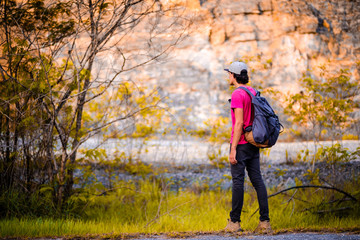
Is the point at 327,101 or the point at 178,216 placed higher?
the point at 327,101

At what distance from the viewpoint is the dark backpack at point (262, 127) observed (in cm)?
306

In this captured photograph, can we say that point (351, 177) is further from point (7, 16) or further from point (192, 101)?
point (192, 101)

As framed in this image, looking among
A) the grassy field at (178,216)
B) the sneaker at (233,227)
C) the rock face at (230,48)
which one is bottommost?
the grassy field at (178,216)

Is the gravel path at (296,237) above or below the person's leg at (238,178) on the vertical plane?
below

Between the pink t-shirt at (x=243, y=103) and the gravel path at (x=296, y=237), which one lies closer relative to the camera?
the gravel path at (x=296, y=237)

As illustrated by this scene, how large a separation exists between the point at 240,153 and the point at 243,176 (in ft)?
0.72

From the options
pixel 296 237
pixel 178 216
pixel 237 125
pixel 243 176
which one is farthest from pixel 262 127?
pixel 178 216

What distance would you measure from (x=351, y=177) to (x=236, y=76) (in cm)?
310

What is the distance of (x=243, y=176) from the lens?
3229mm

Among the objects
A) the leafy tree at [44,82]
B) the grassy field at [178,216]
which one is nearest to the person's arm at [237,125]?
the grassy field at [178,216]

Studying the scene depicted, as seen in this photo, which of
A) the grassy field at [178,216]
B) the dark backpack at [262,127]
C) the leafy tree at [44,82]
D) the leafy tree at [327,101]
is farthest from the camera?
the leafy tree at [327,101]

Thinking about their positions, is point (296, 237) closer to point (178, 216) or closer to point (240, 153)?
point (240, 153)

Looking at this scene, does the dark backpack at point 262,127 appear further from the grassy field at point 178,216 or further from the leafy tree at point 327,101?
the leafy tree at point 327,101

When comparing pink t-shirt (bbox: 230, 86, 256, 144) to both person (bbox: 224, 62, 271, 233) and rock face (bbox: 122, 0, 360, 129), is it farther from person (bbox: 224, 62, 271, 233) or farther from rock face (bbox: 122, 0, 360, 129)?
rock face (bbox: 122, 0, 360, 129)
